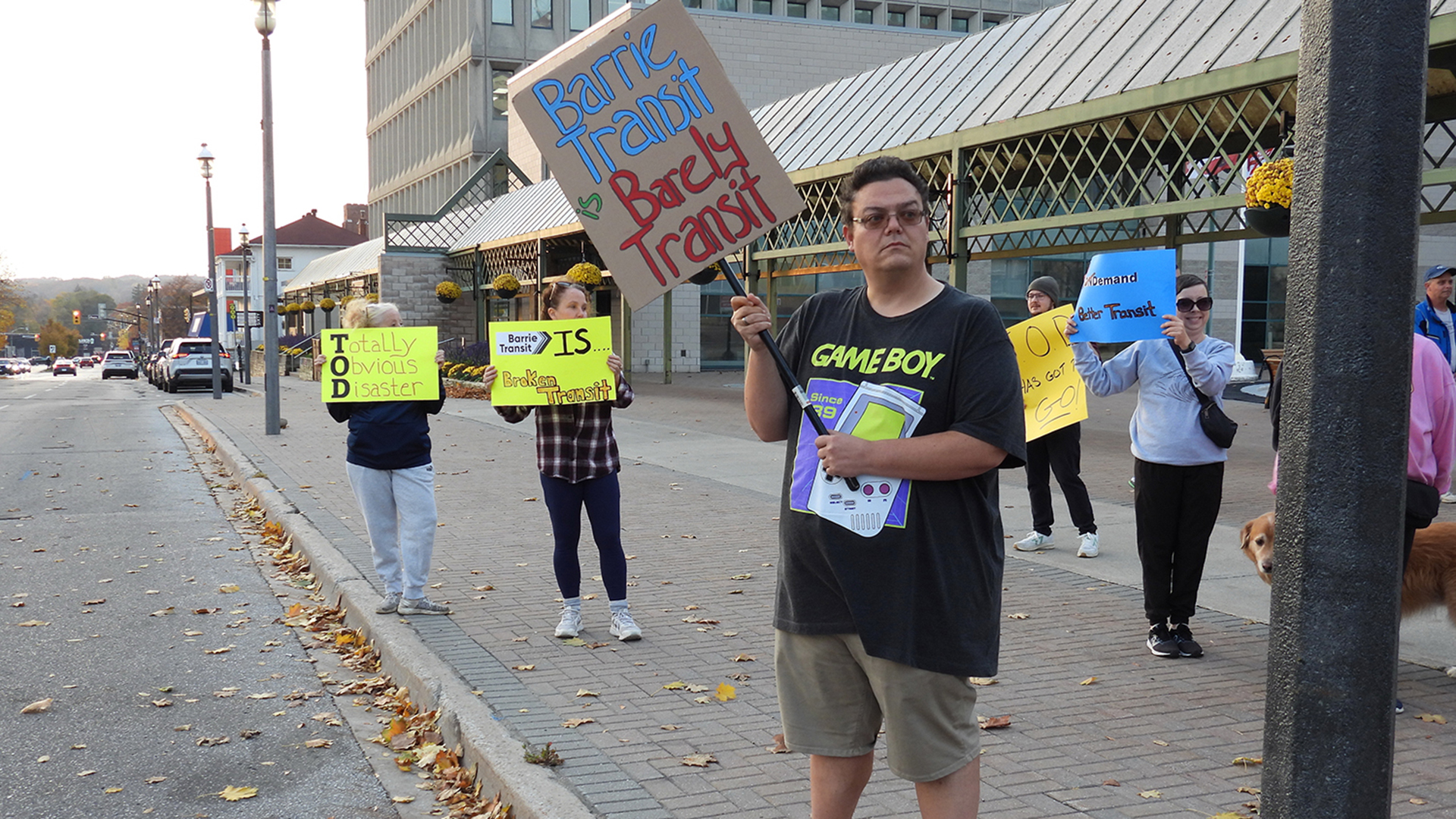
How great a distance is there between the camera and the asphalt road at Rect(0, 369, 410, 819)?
173 inches

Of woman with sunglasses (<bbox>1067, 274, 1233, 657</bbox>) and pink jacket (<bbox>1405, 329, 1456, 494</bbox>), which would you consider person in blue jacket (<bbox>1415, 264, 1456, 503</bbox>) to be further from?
pink jacket (<bbox>1405, 329, 1456, 494</bbox>)

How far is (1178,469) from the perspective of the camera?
563cm

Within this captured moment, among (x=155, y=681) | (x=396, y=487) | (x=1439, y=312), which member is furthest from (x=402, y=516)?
(x=1439, y=312)

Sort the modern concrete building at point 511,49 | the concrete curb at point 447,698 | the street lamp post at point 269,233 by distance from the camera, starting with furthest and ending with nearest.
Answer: the modern concrete building at point 511,49 < the street lamp post at point 269,233 < the concrete curb at point 447,698

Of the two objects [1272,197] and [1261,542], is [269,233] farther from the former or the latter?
[1261,542]

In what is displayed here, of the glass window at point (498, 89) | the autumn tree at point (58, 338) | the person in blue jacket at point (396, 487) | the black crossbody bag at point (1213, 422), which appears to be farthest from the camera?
the autumn tree at point (58, 338)

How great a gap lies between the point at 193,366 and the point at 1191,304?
127 ft

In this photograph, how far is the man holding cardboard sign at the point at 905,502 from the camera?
269 centimetres

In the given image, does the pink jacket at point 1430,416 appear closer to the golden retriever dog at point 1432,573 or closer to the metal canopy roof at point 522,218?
the golden retriever dog at point 1432,573

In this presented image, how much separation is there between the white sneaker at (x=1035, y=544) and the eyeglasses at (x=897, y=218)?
19.8 ft

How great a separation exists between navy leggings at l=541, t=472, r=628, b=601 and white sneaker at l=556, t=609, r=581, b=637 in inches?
3.5

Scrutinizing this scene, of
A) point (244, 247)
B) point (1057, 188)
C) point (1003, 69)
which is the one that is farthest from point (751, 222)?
point (244, 247)

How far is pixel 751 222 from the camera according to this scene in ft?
10.9

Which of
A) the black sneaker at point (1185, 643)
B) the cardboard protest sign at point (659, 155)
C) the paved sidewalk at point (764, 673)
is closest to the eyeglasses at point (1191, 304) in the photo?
the black sneaker at point (1185, 643)
